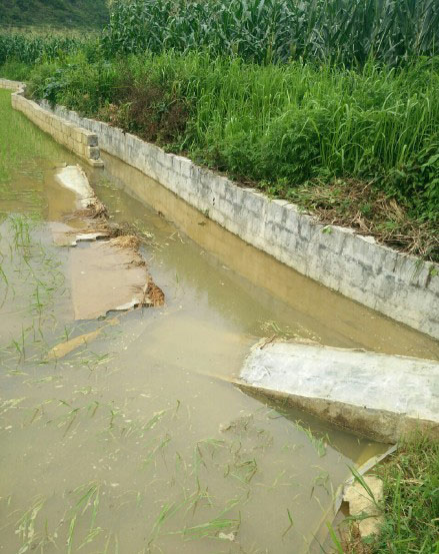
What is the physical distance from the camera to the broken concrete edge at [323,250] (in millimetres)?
4137

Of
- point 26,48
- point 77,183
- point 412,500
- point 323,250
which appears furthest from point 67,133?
point 26,48

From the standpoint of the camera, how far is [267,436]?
3.07m

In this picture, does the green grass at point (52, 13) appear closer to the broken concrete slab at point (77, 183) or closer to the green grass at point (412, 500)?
the broken concrete slab at point (77, 183)

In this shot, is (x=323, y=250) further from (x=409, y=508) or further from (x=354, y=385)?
(x=409, y=508)

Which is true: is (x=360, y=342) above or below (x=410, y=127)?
below

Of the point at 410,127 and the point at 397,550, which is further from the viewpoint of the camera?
the point at 410,127

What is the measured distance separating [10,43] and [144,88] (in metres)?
19.6

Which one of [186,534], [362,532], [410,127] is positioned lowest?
[186,534]

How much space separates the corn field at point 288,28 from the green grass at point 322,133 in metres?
0.68

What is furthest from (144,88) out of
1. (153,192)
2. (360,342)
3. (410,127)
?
(360,342)

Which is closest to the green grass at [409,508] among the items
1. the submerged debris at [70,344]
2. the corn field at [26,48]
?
the submerged debris at [70,344]

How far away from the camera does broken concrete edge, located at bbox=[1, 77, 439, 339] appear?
4137 millimetres

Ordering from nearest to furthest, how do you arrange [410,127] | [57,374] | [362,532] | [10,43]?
[362,532], [57,374], [410,127], [10,43]

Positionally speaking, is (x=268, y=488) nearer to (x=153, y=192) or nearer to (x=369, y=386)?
(x=369, y=386)
